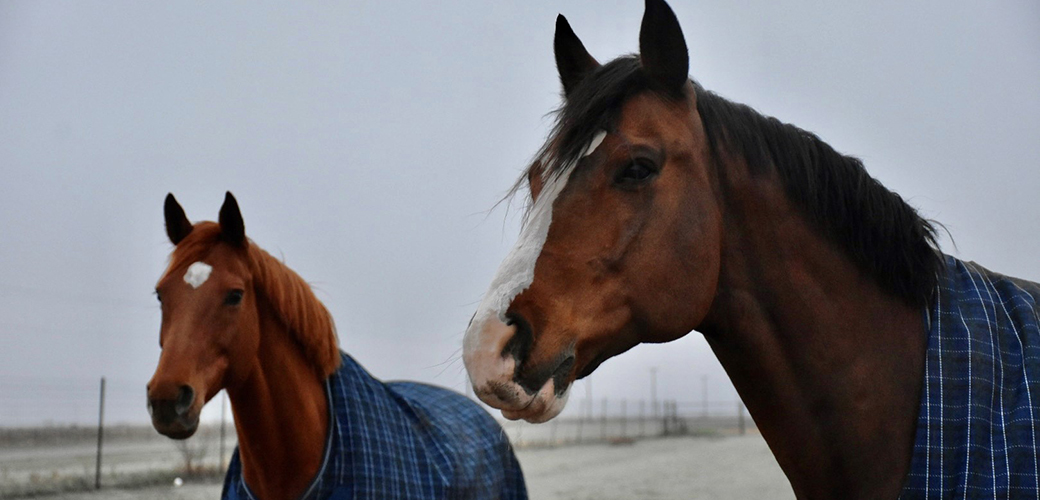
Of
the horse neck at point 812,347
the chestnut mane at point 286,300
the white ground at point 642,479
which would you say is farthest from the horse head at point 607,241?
the white ground at point 642,479

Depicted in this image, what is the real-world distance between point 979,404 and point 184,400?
3.19 m

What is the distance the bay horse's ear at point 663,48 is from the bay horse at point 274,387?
8.79 ft

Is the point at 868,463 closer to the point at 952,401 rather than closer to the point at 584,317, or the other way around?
the point at 952,401

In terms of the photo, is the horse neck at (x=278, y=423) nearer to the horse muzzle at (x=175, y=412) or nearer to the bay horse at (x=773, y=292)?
the horse muzzle at (x=175, y=412)

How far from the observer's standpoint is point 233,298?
3.83m

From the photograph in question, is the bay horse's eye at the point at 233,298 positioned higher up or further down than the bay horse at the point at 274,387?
higher up

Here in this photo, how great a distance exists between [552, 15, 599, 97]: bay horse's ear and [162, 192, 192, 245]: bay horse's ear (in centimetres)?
283

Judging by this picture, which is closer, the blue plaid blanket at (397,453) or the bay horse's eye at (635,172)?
the bay horse's eye at (635,172)

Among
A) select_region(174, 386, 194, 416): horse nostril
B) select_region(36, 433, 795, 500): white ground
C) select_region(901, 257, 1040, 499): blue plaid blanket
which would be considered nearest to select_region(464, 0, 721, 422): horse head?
select_region(901, 257, 1040, 499): blue plaid blanket

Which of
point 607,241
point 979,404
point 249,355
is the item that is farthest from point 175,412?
point 979,404

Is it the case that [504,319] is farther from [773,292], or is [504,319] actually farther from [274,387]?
[274,387]

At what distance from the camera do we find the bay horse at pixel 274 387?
3602mm

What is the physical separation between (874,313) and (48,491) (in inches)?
358

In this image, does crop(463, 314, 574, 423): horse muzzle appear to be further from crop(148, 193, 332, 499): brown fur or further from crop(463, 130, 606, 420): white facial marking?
crop(148, 193, 332, 499): brown fur
